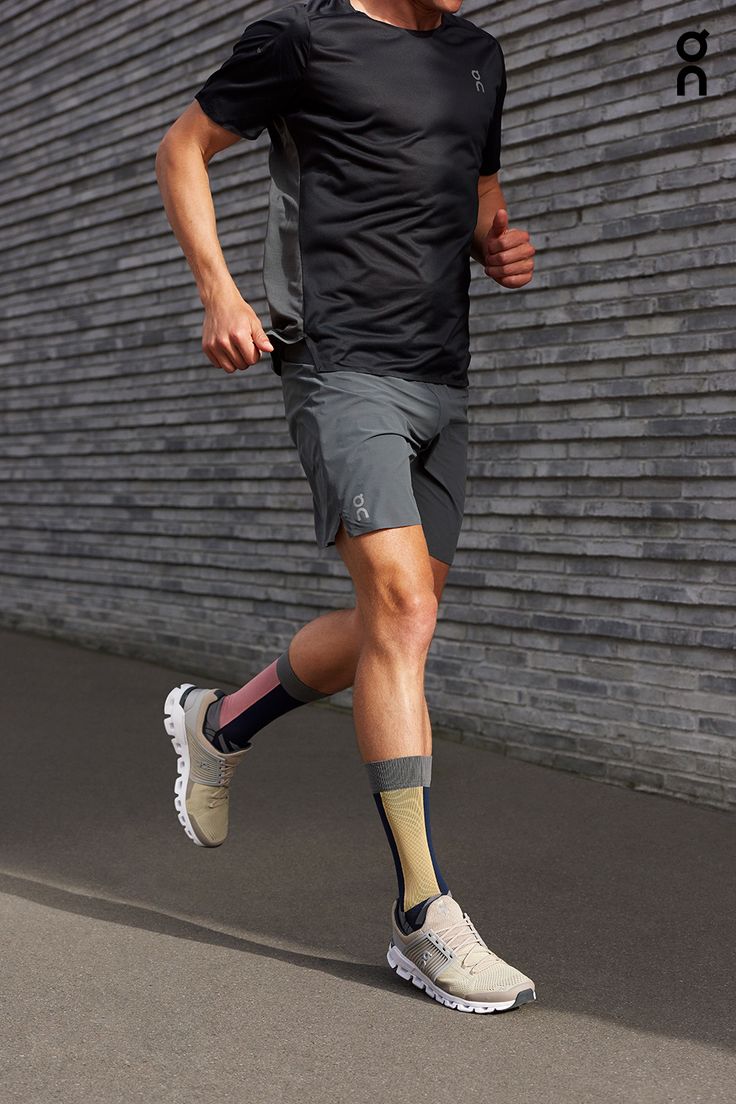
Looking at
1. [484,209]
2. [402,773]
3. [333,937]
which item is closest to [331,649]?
[402,773]

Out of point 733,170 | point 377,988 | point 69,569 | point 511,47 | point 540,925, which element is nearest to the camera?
point 377,988

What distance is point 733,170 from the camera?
12.8 feet

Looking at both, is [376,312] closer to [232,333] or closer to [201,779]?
[232,333]

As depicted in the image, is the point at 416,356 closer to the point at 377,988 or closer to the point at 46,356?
the point at 377,988

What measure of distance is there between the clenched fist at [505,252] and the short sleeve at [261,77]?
0.57 m

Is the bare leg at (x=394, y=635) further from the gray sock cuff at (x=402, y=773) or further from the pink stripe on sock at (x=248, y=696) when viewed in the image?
the pink stripe on sock at (x=248, y=696)

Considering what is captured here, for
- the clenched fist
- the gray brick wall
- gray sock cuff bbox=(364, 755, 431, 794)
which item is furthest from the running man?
the gray brick wall

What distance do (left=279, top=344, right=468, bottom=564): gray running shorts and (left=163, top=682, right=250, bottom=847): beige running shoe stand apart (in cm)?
62

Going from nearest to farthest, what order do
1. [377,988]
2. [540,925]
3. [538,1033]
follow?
[538,1033] < [377,988] < [540,925]

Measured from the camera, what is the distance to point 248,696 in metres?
2.97

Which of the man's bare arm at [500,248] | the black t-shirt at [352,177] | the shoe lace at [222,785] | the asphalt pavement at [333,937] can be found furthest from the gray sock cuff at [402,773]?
the man's bare arm at [500,248]

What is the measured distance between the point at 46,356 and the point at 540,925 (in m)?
5.51

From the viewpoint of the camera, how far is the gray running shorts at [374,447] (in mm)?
2541

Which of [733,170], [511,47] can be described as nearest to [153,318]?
[511,47]
